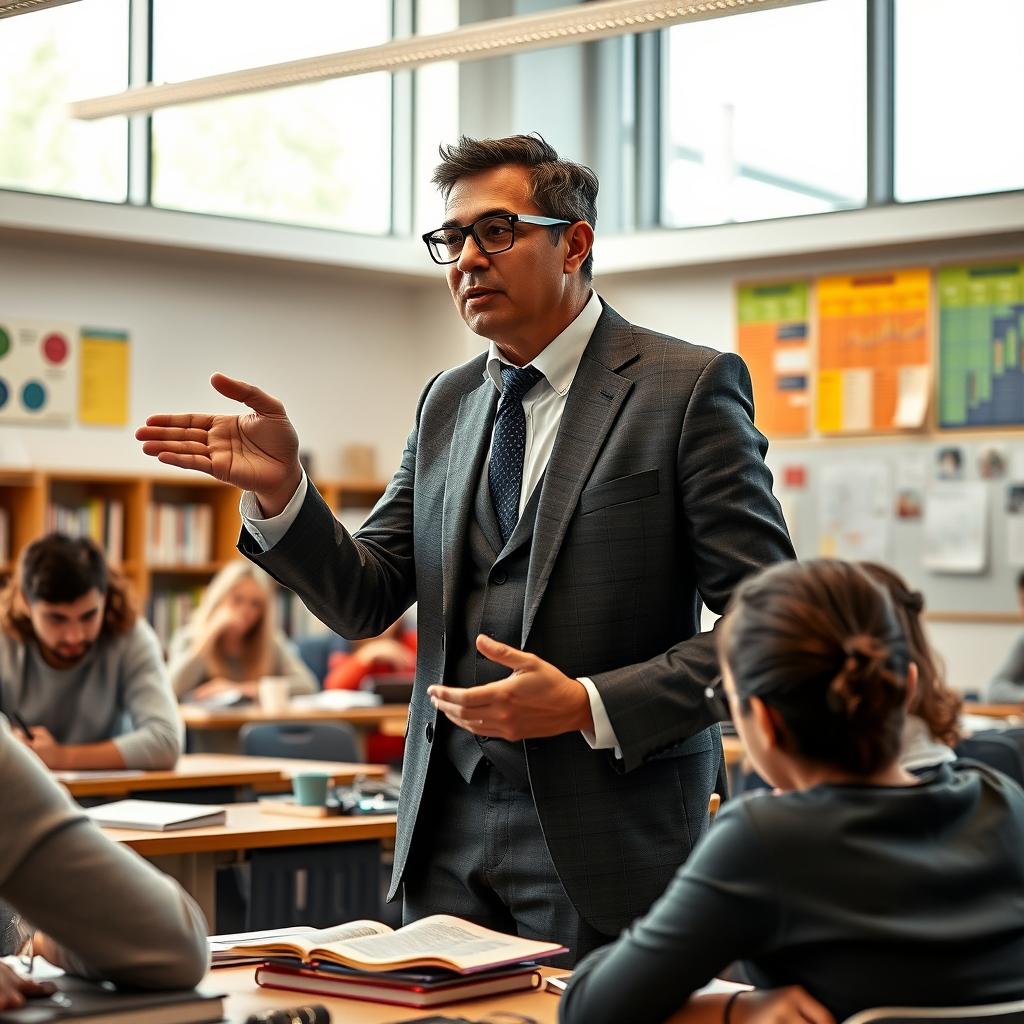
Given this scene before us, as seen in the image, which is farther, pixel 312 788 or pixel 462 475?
pixel 312 788

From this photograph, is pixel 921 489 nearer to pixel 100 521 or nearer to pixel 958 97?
pixel 958 97

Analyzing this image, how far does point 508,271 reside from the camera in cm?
213

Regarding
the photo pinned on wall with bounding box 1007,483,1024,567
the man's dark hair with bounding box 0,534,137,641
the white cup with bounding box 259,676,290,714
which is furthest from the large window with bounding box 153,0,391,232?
the man's dark hair with bounding box 0,534,137,641

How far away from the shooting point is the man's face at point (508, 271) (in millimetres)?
2131

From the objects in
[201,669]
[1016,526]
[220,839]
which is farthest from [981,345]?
[220,839]

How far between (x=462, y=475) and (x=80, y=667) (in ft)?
8.49

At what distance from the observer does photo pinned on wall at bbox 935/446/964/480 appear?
8.09 m

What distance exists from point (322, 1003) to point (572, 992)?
36 centimetres

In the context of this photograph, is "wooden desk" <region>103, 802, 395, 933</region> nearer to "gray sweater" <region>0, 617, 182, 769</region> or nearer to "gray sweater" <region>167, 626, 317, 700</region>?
"gray sweater" <region>0, 617, 182, 769</region>

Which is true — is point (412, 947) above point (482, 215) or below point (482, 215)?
below

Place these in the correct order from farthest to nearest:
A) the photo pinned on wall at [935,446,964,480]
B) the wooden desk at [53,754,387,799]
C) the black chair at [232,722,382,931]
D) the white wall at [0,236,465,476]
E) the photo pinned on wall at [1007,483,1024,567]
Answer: the white wall at [0,236,465,476], the photo pinned on wall at [935,446,964,480], the photo pinned on wall at [1007,483,1024,567], the wooden desk at [53,754,387,799], the black chair at [232,722,382,931]

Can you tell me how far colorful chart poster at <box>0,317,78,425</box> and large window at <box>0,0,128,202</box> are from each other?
2.51 feet

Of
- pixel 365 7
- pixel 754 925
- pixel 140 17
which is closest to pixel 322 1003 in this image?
pixel 754 925

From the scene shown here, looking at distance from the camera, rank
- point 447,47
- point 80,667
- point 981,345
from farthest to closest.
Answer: point 981,345, point 447,47, point 80,667
